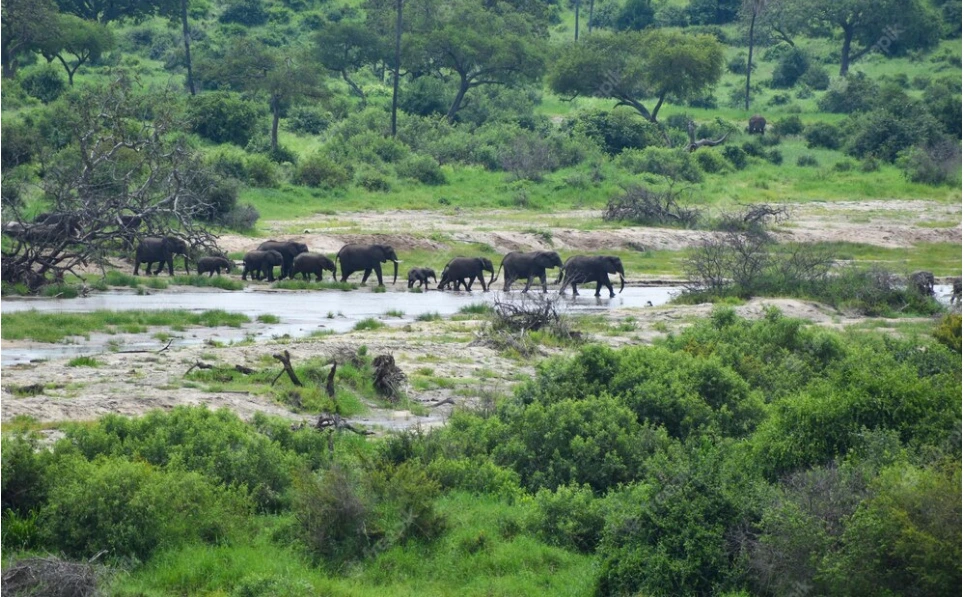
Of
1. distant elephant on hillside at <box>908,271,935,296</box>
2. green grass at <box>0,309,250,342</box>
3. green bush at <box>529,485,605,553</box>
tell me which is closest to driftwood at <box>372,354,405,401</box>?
green bush at <box>529,485,605,553</box>

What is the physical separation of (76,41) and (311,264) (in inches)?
1105

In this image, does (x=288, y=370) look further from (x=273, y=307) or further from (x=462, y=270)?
(x=462, y=270)

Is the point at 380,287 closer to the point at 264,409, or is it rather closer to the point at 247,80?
the point at 264,409

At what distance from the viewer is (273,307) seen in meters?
25.8

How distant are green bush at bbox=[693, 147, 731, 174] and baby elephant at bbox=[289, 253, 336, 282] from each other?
22.4 m

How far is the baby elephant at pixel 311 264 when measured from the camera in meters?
30.6

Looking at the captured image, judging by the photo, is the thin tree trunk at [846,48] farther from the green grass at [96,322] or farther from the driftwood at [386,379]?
the driftwood at [386,379]

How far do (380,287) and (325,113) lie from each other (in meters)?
24.9

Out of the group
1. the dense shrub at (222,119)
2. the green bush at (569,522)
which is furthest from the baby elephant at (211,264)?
the green bush at (569,522)

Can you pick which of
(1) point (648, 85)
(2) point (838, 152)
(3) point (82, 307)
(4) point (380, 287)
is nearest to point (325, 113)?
(1) point (648, 85)

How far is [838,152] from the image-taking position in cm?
5350

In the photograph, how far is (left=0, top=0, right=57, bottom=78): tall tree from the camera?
51.7 metres

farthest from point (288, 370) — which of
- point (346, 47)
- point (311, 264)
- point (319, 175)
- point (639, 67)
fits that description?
point (346, 47)

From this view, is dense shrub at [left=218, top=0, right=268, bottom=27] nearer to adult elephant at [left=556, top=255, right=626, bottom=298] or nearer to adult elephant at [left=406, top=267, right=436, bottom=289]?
adult elephant at [left=406, top=267, right=436, bottom=289]
